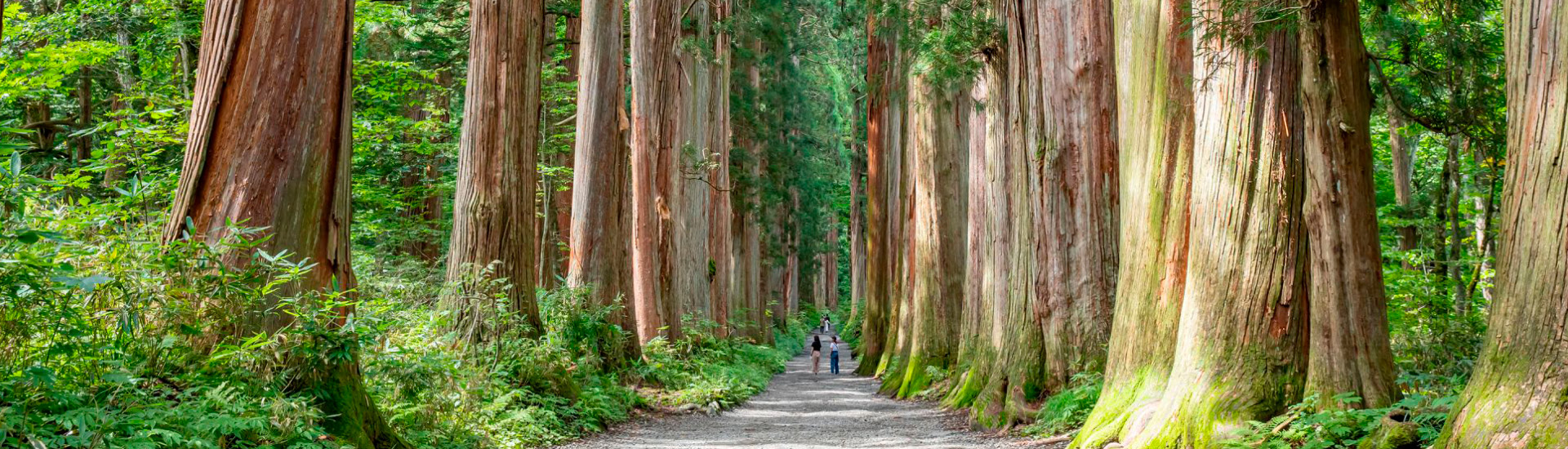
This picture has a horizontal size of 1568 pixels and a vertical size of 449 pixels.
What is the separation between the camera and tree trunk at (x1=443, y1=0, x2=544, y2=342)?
10.4 m

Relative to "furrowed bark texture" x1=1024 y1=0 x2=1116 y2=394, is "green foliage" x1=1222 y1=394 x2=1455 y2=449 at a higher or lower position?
lower

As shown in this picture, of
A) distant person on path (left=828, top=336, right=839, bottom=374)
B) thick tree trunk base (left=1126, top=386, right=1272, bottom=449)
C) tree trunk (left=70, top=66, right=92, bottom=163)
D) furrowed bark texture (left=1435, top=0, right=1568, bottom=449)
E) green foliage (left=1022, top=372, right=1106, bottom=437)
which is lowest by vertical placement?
distant person on path (left=828, top=336, right=839, bottom=374)

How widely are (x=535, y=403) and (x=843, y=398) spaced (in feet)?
26.4

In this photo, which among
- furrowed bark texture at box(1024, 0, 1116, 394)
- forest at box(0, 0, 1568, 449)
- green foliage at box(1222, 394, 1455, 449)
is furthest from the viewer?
→ furrowed bark texture at box(1024, 0, 1116, 394)

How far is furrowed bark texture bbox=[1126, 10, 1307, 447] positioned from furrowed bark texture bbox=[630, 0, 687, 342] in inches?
429

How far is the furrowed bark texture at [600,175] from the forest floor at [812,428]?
216 centimetres

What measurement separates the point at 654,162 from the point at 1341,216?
12.5 meters

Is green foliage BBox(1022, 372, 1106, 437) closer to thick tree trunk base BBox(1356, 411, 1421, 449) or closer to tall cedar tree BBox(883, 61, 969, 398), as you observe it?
thick tree trunk base BBox(1356, 411, 1421, 449)

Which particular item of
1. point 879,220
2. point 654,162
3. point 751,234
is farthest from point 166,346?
point 751,234

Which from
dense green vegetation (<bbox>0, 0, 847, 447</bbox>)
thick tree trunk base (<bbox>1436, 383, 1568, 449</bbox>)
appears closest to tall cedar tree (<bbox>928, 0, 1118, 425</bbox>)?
dense green vegetation (<bbox>0, 0, 847, 447</bbox>)

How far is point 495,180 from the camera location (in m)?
10.7

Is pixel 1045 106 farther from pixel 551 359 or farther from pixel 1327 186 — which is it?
pixel 551 359

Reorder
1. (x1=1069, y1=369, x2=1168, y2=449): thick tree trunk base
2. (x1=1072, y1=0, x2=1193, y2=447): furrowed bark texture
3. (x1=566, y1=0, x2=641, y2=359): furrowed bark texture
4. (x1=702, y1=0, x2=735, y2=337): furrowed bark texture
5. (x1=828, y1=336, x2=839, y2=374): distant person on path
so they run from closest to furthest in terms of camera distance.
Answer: (x1=1069, y1=369, x2=1168, y2=449): thick tree trunk base < (x1=1072, y1=0, x2=1193, y2=447): furrowed bark texture < (x1=566, y1=0, x2=641, y2=359): furrowed bark texture < (x1=702, y1=0, x2=735, y2=337): furrowed bark texture < (x1=828, y1=336, x2=839, y2=374): distant person on path

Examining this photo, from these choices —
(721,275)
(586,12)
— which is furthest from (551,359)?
(721,275)
